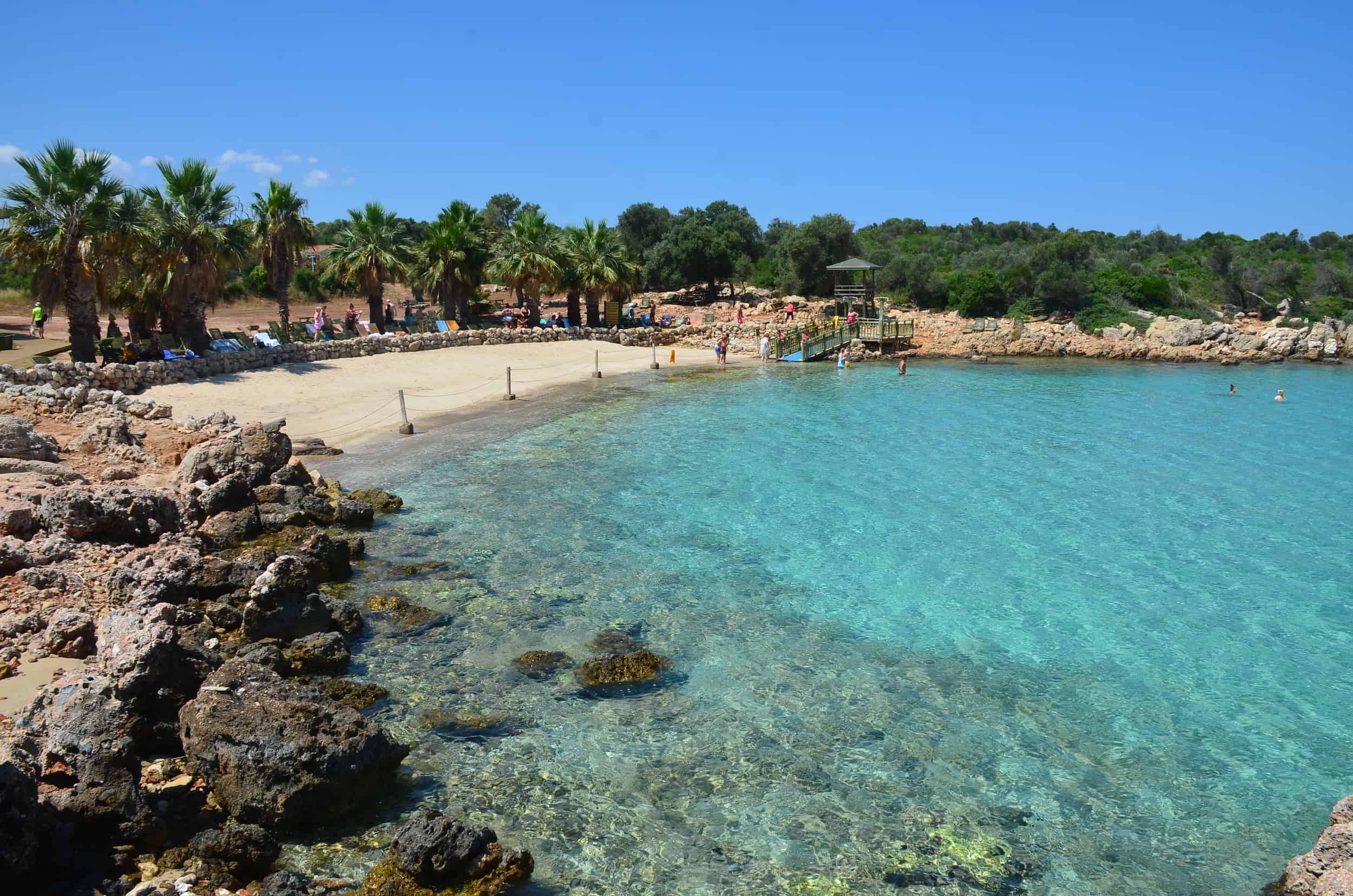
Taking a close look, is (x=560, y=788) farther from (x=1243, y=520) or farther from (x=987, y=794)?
(x=1243, y=520)

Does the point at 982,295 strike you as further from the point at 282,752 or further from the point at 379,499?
the point at 282,752

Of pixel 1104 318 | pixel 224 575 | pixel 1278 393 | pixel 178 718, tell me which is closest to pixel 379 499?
pixel 224 575

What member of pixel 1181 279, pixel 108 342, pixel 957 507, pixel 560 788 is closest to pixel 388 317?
pixel 108 342

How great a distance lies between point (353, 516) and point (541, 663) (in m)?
6.70

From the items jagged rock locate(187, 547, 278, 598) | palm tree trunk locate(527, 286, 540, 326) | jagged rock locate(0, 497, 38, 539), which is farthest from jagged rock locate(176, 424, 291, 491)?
palm tree trunk locate(527, 286, 540, 326)

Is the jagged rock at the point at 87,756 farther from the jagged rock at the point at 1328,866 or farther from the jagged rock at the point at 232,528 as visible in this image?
the jagged rock at the point at 1328,866

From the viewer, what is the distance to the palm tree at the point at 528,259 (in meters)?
39.8

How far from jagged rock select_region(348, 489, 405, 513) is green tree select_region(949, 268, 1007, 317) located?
1656 inches

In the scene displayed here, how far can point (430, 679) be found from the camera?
31.4 feet

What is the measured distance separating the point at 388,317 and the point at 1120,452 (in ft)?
97.0

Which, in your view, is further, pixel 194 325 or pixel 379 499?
pixel 194 325

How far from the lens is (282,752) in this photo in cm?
670

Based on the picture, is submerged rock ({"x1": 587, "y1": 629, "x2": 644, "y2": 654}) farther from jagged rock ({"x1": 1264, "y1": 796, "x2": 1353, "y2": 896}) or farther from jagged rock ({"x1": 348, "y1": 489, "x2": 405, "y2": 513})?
jagged rock ({"x1": 348, "y1": 489, "x2": 405, "y2": 513})

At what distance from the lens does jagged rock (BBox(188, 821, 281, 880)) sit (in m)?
6.03
